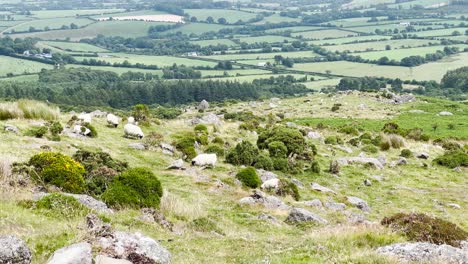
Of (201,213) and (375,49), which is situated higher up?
(201,213)

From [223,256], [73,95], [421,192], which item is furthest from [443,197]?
[73,95]

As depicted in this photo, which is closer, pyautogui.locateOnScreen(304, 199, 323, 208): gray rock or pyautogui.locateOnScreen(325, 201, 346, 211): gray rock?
pyautogui.locateOnScreen(304, 199, 323, 208): gray rock

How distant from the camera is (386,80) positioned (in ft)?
470

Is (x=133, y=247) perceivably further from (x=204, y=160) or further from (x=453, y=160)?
(x=453, y=160)

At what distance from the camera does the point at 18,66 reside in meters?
165

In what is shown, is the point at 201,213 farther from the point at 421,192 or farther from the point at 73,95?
the point at 73,95

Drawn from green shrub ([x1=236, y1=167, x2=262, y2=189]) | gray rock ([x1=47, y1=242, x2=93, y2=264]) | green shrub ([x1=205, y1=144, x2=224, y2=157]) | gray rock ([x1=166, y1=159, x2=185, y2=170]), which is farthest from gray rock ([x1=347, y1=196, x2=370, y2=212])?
gray rock ([x1=47, y1=242, x2=93, y2=264])

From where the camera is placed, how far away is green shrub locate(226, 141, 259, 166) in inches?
1300

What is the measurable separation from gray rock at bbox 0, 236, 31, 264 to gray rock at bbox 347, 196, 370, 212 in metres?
20.4

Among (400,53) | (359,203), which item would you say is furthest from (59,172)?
(400,53)

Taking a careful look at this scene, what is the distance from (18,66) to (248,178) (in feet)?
516

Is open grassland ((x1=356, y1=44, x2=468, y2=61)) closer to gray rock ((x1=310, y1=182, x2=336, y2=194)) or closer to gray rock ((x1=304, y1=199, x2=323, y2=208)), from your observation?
gray rock ((x1=310, y1=182, x2=336, y2=194))

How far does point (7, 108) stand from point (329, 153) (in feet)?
85.1

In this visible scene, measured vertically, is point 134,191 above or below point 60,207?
below
